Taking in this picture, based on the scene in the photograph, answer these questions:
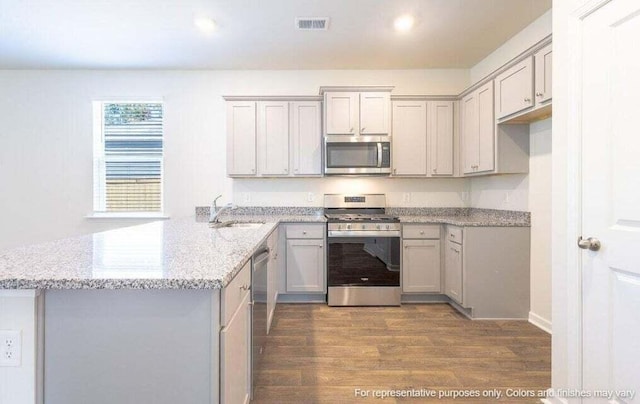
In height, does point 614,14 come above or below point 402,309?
above

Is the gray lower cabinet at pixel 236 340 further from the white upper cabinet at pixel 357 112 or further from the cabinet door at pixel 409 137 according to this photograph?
the cabinet door at pixel 409 137

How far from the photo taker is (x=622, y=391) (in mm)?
1420

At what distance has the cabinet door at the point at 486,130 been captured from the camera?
3080 millimetres

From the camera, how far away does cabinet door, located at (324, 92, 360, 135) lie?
11.8ft

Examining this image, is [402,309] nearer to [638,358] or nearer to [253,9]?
[638,358]

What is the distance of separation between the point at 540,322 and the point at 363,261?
1.65m

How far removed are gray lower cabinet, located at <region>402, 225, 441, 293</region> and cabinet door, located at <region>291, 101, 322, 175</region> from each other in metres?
1.28

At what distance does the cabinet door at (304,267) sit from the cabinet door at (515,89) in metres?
2.16

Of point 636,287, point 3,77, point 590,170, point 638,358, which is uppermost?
point 3,77

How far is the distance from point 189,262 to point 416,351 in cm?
190

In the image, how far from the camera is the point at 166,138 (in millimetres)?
4004

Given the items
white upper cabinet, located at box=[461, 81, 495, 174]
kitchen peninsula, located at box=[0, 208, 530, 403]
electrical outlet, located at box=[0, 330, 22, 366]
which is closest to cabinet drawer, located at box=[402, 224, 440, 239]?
white upper cabinet, located at box=[461, 81, 495, 174]

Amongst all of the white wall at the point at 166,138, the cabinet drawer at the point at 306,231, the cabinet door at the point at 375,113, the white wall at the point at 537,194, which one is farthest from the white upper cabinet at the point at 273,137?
the white wall at the point at 537,194

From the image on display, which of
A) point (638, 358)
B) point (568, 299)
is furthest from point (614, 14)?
point (638, 358)
